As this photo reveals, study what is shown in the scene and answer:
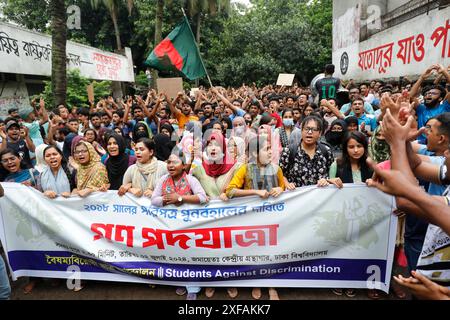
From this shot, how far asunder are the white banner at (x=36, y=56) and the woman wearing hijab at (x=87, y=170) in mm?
8876

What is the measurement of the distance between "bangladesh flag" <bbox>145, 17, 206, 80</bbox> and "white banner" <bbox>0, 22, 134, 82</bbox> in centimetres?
622

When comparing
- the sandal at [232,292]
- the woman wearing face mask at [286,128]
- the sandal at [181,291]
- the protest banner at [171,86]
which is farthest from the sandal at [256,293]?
the protest banner at [171,86]

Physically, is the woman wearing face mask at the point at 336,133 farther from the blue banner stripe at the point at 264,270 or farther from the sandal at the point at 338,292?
the sandal at the point at 338,292

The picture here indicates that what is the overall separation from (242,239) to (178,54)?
211 inches

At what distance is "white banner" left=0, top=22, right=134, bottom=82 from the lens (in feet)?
32.5

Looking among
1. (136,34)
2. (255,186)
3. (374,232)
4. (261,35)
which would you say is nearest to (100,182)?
(255,186)

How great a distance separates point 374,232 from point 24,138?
16.8 ft

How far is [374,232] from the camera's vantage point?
283 centimetres

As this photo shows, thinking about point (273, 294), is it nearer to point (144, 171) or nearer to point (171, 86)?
point (144, 171)

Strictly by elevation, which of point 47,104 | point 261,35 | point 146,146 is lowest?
point 146,146

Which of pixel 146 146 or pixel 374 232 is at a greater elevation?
pixel 146 146

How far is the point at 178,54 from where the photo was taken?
276 inches
